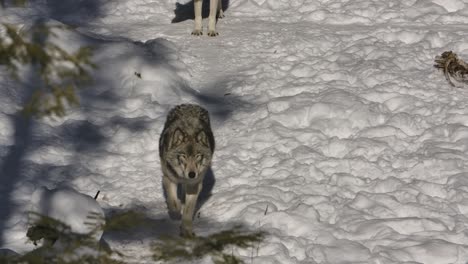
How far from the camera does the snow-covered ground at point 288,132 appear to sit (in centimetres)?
753

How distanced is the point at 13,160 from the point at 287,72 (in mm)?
5006

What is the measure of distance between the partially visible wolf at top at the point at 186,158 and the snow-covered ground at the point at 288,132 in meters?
0.29

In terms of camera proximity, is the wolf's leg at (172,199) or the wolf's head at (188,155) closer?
the wolf's head at (188,155)

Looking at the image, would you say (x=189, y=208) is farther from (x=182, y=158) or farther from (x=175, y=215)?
(x=182, y=158)

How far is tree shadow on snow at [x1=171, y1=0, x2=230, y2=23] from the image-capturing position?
49.3ft

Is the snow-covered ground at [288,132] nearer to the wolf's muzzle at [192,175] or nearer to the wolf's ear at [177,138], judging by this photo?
the wolf's muzzle at [192,175]

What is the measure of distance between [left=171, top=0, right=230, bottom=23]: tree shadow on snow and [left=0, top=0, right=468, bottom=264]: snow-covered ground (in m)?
0.40

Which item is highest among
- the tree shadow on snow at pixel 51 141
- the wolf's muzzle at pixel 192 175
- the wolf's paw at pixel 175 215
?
the wolf's muzzle at pixel 192 175

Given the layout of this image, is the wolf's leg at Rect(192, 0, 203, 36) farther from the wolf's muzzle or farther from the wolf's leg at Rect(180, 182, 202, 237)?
the wolf's muzzle

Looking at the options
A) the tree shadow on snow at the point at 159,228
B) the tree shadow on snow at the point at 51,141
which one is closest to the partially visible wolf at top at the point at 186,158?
the tree shadow on snow at the point at 159,228

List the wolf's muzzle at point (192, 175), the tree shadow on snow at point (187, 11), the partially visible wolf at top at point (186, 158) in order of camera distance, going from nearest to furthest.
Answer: the wolf's muzzle at point (192, 175)
the partially visible wolf at top at point (186, 158)
the tree shadow on snow at point (187, 11)

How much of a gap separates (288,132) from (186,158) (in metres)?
2.93

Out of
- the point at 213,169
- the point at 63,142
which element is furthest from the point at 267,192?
the point at 63,142

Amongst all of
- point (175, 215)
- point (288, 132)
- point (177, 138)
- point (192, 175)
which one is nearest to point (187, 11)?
point (288, 132)
